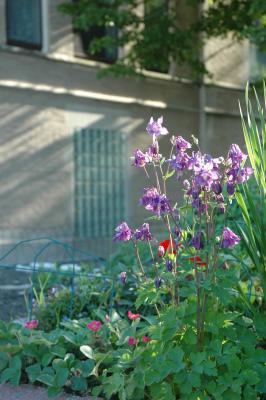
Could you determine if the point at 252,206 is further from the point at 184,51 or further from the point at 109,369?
the point at 184,51

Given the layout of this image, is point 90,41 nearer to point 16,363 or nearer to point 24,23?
point 24,23

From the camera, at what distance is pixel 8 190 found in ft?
33.8

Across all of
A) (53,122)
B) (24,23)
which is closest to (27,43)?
(24,23)

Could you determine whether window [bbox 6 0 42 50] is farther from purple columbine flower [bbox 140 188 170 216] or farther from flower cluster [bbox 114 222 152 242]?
purple columbine flower [bbox 140 188 170 216]

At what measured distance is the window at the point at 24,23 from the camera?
10516 mm

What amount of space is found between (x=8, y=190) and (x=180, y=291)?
7.59 meters

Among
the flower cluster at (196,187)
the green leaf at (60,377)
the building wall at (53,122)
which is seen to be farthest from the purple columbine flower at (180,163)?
the building wall at (53,122)

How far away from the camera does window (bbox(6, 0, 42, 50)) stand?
10.5 m

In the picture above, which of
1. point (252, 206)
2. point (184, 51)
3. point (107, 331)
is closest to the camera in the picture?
point (252, 206)

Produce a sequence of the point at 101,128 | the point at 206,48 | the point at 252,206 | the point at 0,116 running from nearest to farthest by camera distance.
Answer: the point at 252,206, the point at 0,116, the point at 101,128, the point at 206,48

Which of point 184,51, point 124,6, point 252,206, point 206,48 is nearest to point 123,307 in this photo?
point 252,206

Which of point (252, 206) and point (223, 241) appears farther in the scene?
point (252, 206)

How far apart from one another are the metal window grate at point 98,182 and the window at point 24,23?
5.54 ft

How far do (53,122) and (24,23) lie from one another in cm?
160
